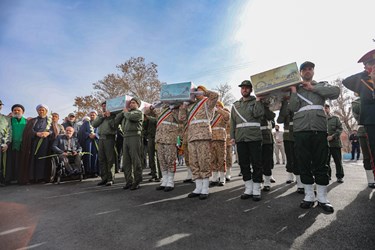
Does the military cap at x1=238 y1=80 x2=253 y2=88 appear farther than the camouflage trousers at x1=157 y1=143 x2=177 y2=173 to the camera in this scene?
No

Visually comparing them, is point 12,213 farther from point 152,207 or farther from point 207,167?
point 207,167

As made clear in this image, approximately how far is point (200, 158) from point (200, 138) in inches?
15.4

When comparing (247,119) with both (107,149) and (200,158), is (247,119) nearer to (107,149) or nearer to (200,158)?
(200,158)

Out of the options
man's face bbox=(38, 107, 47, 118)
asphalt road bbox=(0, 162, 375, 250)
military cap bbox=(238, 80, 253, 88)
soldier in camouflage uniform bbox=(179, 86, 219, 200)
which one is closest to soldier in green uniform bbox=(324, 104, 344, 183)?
asphalt road bbox=(0, 162, 375, 250)

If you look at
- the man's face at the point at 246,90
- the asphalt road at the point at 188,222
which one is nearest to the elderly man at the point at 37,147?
the asphalt road at the point at 188,222

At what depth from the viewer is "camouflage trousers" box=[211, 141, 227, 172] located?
5.11m

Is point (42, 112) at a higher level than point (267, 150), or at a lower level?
higher

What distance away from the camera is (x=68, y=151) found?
6.36m

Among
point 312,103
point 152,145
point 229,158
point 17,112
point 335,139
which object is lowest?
point 229,158

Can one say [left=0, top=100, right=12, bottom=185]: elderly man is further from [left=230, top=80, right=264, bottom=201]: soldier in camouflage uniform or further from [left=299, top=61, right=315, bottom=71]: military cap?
[left=299, top=61, right=315, bottom=71]: military cap

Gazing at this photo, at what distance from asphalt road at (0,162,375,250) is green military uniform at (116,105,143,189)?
2.92 ft

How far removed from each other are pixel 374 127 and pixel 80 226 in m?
4.05

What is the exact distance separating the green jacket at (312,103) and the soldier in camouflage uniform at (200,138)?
156cm

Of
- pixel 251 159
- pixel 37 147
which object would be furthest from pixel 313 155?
pixel 37 147
